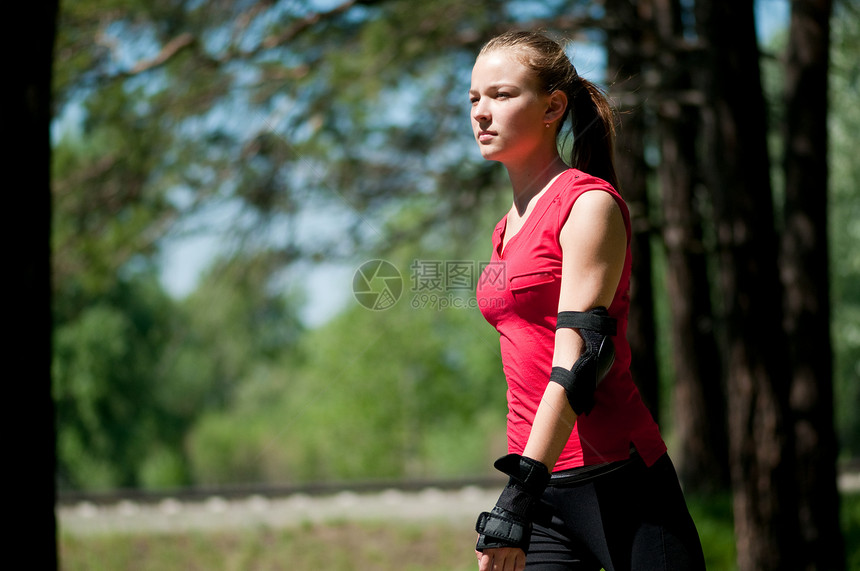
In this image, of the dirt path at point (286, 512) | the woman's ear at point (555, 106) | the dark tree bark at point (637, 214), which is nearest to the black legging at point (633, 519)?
the woman's ear at point (555, 106)

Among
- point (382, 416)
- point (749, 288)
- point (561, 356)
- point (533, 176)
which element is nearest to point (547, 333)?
point (561, 356)

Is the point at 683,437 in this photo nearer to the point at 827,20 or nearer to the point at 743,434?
the point at 743,434

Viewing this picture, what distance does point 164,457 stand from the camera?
87.4ft

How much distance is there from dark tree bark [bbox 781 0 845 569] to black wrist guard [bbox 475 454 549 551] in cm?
512

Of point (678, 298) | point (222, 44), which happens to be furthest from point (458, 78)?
point (678, 298)

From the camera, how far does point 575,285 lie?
1577 mm

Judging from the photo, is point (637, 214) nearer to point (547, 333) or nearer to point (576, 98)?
point (576, 98)

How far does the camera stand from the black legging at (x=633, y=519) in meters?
1.69

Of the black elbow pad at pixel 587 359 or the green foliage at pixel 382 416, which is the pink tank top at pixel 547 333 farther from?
the green foliage at pixel 382 416

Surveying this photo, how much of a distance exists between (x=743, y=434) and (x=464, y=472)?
2218cm

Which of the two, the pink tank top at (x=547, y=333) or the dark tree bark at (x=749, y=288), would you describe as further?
the dark tree bark at (x=749, y=288)

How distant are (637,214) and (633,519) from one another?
4375 mm

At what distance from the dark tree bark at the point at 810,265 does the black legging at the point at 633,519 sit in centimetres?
488

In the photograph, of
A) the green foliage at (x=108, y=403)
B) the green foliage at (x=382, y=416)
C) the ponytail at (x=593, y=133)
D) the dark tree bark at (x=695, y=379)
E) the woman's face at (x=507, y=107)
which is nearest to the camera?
the woman's face at (x=507, y=107)
